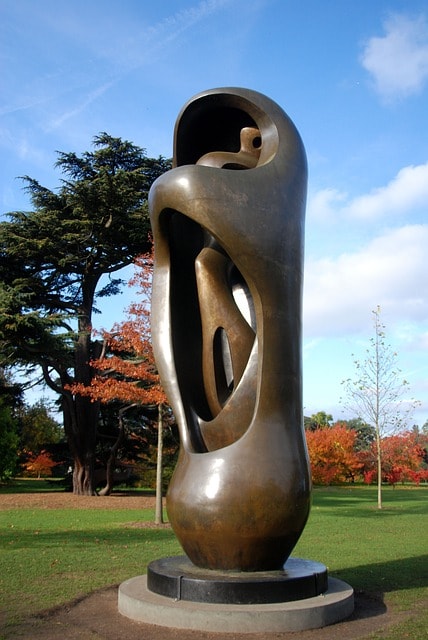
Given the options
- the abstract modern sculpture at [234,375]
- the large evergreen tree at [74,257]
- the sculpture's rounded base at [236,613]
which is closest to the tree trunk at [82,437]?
the large evergreen tree at [74,257]

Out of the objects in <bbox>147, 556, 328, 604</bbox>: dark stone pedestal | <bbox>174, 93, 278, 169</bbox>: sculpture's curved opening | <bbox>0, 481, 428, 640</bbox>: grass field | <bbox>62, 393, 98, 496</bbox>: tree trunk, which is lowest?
<bbox>0, 481, 428, 640</bbox>: grass field

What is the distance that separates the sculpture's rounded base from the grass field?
584mm

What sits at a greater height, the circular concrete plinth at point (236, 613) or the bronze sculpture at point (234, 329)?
the bronze sculpture at point (234, 329)

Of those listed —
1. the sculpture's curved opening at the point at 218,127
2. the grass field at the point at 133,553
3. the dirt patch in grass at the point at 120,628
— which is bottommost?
the grass field at the point at 133,553

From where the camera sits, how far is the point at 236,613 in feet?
19.2

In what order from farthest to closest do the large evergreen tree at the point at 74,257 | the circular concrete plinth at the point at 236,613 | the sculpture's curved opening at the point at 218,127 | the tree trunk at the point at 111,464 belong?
the tree trunk at the point at 111,464 → the large evergreen tree at the point at 74,257 → the sculpture's curved opening at the point at 218,127 → the circular concrete plinth at the point at 236,613

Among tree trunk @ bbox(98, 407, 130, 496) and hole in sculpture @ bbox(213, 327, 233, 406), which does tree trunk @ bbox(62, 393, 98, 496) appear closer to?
tree trunk @ bbox(98, 407, 130, 496)

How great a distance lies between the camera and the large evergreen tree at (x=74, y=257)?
22.9 metres

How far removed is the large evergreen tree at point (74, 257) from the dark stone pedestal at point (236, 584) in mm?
16126

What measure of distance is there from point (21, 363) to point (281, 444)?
20020 millimetres

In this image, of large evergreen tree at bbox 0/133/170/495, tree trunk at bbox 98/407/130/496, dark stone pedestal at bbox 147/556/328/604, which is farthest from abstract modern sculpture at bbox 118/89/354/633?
tree trunk at bbox 98/407/130/496

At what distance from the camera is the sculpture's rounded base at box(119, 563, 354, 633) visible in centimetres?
583

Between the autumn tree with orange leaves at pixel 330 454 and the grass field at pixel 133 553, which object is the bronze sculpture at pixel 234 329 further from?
the autumn tree with orange leaves at pixel 330 454

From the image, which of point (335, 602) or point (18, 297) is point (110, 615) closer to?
Result: point (335, 602)
